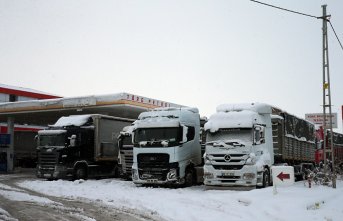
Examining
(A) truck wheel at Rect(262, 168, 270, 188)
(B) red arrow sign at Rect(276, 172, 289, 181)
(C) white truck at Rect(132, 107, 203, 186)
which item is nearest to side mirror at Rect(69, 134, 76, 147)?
(C) white truck at Rect(132, 107, 203, 186)

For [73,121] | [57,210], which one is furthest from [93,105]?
[57,210]

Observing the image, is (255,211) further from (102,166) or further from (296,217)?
(102,166)

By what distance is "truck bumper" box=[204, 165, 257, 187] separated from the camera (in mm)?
14867

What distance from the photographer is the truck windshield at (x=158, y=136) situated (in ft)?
54.9

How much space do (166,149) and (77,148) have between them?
20.7 feet

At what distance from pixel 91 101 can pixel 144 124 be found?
367 inches

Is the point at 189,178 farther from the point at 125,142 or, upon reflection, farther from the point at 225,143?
the point at 125,142

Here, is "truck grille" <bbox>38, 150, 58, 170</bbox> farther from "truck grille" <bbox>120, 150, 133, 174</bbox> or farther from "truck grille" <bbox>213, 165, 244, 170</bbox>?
"truck grille" <bbox>213, 165, 244, 170</bbox>

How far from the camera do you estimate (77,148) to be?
820 inches

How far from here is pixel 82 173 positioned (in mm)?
21234

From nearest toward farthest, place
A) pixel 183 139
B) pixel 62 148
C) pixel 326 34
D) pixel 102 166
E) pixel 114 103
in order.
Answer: pixel 183 139 < pixel 326 34 < pixel 62 148 < pixel 102 166 < pixel 114 103

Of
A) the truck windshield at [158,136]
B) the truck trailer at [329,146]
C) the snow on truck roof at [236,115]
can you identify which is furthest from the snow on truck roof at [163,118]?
the truck trailer at [329,146]

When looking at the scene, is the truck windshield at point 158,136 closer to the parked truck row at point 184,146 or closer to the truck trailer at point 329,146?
the parked truck row at point 184,146

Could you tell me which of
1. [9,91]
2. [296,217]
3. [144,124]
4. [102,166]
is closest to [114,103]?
[102,166]
